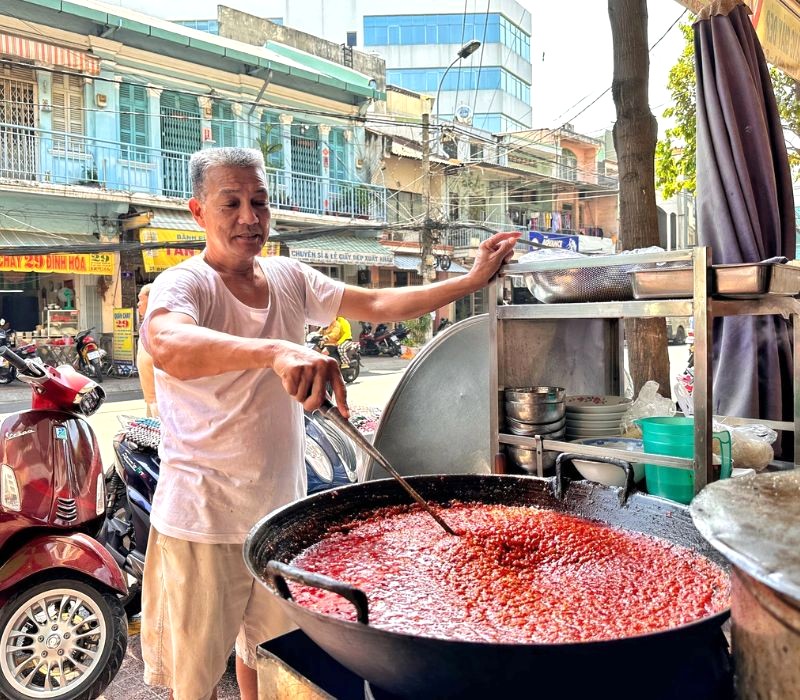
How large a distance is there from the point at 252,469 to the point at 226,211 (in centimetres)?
76

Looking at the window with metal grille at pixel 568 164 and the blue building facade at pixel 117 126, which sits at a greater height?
the window with metal grille at pixel 568 164

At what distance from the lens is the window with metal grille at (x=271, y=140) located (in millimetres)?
15891

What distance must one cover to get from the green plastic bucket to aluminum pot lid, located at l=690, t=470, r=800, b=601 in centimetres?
109

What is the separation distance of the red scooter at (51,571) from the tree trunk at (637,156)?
9.91 ft

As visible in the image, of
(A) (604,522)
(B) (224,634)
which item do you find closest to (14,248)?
(B) (224,634)

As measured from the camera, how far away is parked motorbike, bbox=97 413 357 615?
3252 mm

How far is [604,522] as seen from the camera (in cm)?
144

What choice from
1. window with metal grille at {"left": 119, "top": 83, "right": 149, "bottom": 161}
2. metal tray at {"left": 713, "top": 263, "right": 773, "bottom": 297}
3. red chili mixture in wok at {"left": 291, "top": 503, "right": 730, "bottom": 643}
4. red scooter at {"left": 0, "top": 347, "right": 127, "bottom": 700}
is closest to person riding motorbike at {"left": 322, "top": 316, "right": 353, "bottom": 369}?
window with metal grille at {"left": 119, "top": 83, "right": 149, "bottom": 161}

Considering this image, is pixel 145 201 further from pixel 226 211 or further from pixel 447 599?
pixel 447 599

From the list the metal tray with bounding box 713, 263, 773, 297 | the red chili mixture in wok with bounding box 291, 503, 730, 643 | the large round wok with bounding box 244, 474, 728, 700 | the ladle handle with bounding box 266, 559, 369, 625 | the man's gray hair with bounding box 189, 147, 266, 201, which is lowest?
the red chili mixture in wok with bounding box 291, 503, 730, 643

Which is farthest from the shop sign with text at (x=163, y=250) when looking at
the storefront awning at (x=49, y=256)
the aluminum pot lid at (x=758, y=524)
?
the aluminum pot lid at (x=758, y=524)

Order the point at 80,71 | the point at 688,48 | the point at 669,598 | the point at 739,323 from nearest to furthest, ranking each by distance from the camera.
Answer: the point at 669,598 < the point at 739,323 < the point at 688,48 < the point at 80,71

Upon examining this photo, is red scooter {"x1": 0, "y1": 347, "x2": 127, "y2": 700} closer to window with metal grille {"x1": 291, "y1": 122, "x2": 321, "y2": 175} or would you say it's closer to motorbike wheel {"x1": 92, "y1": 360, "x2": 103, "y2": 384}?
motorbike wheel {"x1": 92, "y1": 360, "x2": 103, "y2": 384}

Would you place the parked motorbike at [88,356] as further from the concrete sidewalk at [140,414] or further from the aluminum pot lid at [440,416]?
the aluminum pot lid at [440,416]
